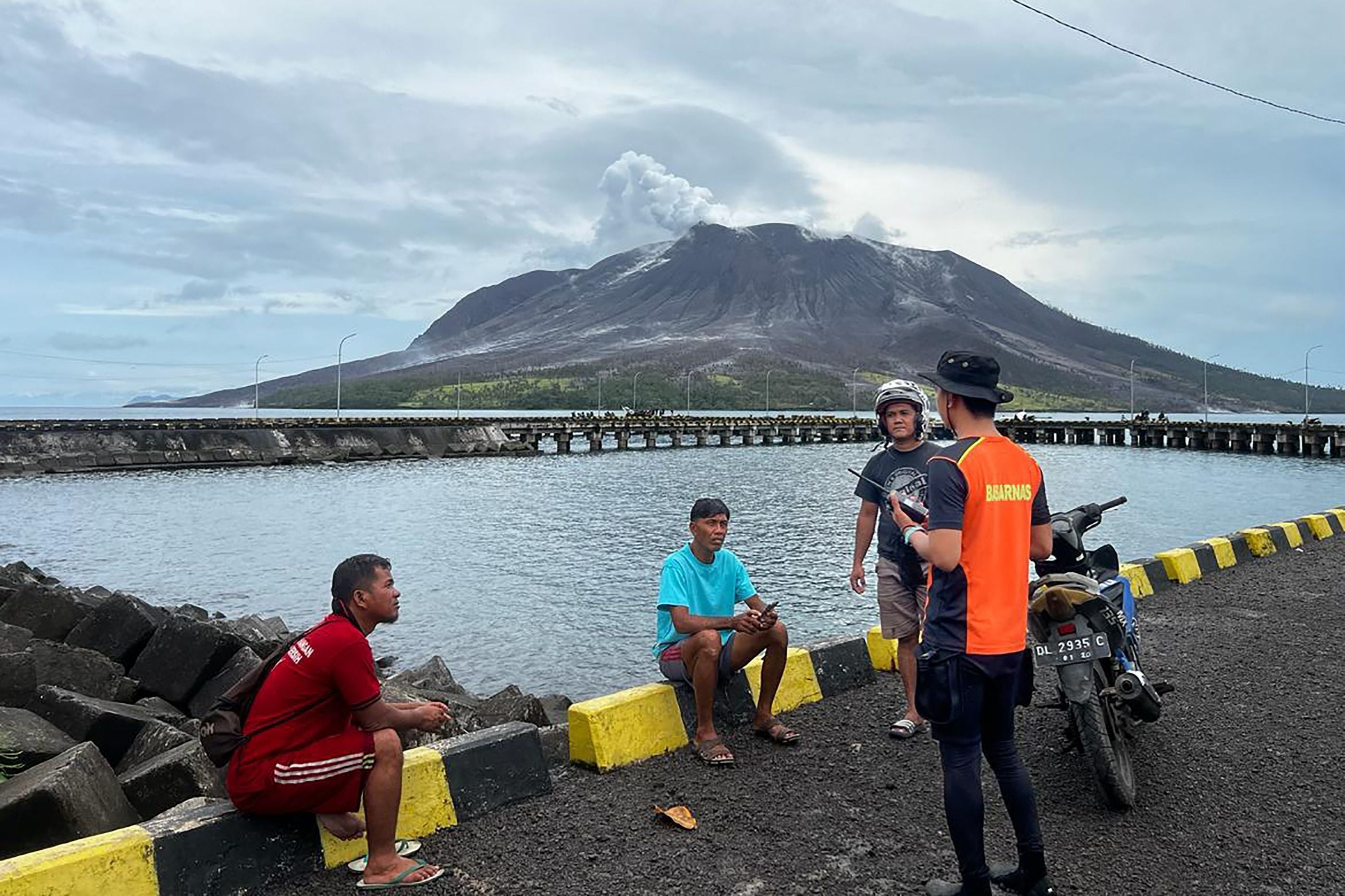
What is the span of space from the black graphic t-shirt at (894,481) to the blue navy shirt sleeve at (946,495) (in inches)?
58.2

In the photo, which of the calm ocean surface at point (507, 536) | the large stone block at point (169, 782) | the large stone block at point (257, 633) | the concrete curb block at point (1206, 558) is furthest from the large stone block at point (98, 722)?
the concrete curb block at point (1206, 558)

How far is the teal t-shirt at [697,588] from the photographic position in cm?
517

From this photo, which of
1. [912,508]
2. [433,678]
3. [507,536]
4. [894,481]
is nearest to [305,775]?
[912,508]

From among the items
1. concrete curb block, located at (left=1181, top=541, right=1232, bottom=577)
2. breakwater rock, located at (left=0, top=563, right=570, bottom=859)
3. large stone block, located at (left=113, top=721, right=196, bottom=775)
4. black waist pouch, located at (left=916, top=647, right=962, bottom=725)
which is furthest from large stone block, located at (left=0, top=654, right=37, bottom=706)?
concrete curb block, located at (left=1181, top=541, right=1232, bottom=577)

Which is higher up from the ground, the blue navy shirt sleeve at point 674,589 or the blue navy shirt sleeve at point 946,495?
the blue navy shirt sleeve at point 946,495

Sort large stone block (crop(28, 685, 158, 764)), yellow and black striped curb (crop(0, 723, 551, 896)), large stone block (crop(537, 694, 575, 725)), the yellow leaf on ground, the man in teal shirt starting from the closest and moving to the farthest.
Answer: yellow and black striped curb (crop(0, 723, 551, 896)) < the yellow leaf on ground < the man in teal shirt < large stone block (crop(28, 685, 158, 764)) < large stone block (crop(537, 694, 575, 725))

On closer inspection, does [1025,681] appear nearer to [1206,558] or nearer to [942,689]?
[942,689]

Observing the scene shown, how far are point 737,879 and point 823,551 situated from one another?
65.6 feet

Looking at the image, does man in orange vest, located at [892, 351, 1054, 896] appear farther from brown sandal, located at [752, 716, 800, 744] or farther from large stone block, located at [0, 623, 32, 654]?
large stone block, located at [0, 623, 32, 654]

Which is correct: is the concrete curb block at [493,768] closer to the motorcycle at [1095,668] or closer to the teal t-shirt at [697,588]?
the teal t-shirt at [697,588]

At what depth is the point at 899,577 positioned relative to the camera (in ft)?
18.2

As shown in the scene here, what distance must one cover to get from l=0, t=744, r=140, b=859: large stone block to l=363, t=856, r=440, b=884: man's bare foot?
177cm

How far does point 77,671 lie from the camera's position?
27.3 ft

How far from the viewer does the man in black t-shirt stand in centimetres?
534
